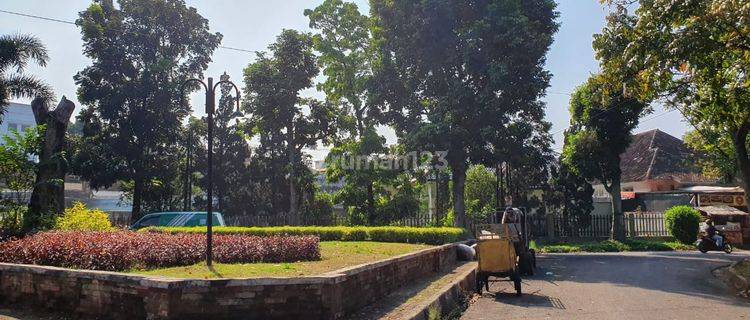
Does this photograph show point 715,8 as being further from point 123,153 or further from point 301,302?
point 123,153

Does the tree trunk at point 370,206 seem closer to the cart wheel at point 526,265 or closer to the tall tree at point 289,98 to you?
the tall tree at point 289,98

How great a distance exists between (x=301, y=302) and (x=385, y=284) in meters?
2.77

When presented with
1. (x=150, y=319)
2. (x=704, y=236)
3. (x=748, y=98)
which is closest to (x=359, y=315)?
(x=150, y=319)

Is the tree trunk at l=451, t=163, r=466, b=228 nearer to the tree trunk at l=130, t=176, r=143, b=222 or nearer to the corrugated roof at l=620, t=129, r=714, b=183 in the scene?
the corrugated roof at l=620, t=129, r=714, b=183

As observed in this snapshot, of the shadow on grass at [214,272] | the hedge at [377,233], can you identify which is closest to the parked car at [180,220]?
the hedge at [377,233]

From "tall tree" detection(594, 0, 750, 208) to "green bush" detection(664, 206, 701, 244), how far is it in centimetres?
1217

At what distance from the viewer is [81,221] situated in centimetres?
1574

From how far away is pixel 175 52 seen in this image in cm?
3180

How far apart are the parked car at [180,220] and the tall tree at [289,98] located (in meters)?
6.79

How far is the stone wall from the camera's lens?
646cm

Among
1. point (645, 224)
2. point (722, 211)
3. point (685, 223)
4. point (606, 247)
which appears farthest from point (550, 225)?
point (722, 211)

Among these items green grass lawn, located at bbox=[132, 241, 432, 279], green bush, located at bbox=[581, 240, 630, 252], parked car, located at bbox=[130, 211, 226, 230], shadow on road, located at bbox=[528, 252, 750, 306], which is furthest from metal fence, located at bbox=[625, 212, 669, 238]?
green grass lawn, located at bbox=[132, 241, 432, 279]

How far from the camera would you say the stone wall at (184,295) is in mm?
6465

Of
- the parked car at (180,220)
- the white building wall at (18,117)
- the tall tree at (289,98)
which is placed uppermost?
the white building wall at (18,117)
